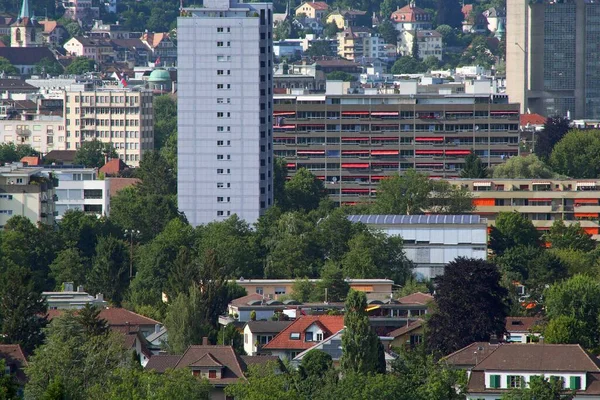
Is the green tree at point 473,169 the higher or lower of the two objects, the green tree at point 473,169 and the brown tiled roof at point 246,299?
the higher

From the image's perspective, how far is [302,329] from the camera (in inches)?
3526

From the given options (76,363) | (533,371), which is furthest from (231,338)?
(533,371)

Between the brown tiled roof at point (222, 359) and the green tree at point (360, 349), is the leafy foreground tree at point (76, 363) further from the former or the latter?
the green tree at point (360, 349)

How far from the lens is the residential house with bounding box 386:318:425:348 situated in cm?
9169

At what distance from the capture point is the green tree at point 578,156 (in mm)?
158125

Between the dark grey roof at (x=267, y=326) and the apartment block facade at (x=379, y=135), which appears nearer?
the dark grey roof at (x=267, y=326)

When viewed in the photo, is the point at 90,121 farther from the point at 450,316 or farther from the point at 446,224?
the point at 450,316

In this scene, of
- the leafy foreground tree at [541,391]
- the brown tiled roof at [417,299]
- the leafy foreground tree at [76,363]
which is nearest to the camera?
the leafy foreground tree at [76,363]

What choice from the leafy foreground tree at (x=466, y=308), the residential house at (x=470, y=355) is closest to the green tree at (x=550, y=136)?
the leafy foreground tree at (x=466, y=308)

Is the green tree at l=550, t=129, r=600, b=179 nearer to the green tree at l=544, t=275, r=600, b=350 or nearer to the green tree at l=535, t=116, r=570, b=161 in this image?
the green tree at l=535, t=116, r=570, b=161

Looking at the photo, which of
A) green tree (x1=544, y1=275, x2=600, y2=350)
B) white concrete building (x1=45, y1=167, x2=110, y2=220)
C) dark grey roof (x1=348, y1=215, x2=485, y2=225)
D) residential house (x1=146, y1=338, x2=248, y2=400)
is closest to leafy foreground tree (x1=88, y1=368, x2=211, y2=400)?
residential house (x1=146, y1=338, x2=248, y2=400)

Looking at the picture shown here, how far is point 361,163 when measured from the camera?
6004 inches

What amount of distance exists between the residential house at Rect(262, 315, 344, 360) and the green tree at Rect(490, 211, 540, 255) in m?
33.3

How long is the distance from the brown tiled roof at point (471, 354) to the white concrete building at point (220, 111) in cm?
4664
